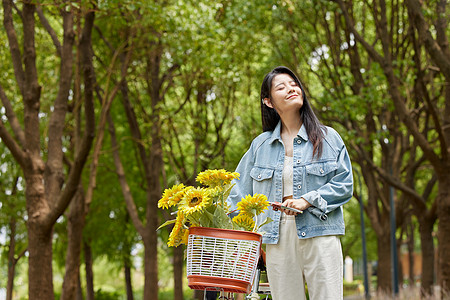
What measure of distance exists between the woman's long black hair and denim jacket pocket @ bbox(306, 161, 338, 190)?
0.07 meters

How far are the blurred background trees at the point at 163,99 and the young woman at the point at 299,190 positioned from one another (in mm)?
4893

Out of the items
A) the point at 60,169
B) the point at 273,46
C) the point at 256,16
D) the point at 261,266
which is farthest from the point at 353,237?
the point at 261,266

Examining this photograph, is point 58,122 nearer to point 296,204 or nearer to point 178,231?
point 178,231

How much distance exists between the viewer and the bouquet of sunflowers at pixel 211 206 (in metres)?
3.24

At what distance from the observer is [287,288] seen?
3.61m

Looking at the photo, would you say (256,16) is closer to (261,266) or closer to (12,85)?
(12,85)

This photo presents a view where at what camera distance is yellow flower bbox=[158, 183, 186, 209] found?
333cm

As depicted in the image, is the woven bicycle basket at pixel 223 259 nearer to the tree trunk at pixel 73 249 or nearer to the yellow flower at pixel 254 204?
the yellow flower at pixel 254 204

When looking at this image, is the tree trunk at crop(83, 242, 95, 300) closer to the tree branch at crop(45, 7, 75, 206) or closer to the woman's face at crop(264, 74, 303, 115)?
the tree branch at crop(45, 7, 75, 206)

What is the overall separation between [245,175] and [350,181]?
28.1 inches

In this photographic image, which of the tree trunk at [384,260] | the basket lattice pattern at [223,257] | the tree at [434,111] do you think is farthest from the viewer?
the tree trunk at [384,260]

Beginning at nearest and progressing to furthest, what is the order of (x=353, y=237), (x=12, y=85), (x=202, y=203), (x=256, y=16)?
(x=202, y=203)
(x=256, y=16)
(x=12, y=85)
(x=353, y=237)

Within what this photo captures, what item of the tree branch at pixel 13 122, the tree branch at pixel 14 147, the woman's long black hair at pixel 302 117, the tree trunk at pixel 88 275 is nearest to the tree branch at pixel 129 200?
the tree trunk at pixel 88 275

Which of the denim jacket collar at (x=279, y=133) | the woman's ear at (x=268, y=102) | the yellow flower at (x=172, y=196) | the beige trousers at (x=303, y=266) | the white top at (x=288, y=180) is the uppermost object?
the woman's ear at (x=268, y=102)
